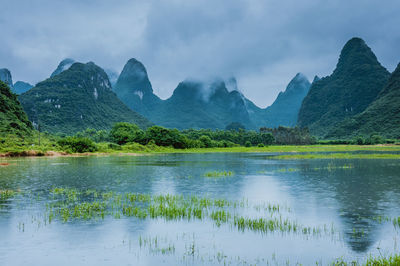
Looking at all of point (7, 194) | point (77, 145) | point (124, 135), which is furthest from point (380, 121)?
point (7, 194)

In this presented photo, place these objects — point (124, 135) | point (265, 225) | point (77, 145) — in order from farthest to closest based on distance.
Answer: point (124, 135), point (77, 145), point (265, 225)

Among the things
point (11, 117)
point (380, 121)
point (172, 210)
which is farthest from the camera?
point (380, 121)

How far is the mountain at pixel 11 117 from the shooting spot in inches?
3783

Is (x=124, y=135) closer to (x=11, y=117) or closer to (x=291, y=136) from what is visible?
(x=11, y=117)

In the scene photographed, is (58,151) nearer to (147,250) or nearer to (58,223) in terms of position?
(58,223)

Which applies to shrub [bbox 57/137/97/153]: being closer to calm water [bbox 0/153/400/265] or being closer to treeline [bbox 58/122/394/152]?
treeline [bbox 58/122/394/152]

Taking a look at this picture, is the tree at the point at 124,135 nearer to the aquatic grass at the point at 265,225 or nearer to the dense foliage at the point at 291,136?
the dense foliage at the point at 291,136

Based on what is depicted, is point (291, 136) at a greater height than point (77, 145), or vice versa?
point (291, 136)

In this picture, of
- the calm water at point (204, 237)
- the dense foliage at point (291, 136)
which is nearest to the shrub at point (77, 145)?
the calm water at point (204, 237)

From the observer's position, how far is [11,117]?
353 feet

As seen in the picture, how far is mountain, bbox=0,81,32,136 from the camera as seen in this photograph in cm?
9610

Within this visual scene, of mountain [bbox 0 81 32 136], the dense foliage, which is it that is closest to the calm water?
mountain [bbox 0 81 32 136]

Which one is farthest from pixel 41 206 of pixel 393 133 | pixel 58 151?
pixel 393 133

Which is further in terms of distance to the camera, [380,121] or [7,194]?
[380,121]
